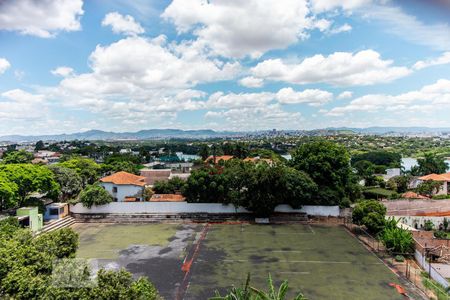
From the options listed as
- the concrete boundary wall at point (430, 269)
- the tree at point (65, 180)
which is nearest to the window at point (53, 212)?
the tree at point (65, 180)

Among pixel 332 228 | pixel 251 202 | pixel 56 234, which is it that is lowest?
pixel 332 228

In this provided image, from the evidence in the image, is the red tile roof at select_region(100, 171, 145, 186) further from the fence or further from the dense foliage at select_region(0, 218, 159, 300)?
the dense foliage at select_region(0, 218, 159, 300)

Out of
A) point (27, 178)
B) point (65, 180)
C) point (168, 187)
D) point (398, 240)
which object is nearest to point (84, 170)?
point (65, 180)

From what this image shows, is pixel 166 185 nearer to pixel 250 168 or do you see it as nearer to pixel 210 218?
pixel 210 218

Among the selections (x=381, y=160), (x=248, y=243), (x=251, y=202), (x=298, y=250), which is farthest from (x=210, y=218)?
(x=381, y=160)

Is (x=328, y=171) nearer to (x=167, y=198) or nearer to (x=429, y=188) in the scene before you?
(x=429, y=188)

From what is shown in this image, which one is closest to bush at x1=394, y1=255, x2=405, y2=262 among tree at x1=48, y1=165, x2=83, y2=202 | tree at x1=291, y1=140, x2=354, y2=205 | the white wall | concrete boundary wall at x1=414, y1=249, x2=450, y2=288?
concrete boundary wall at x1=414, y1=249, x2=450, y2=288

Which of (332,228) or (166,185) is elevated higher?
(166,185)

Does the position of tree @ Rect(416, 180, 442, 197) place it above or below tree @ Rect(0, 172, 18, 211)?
below
